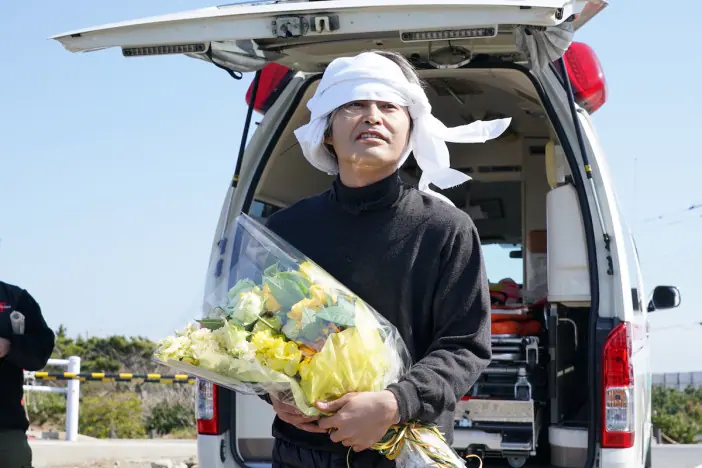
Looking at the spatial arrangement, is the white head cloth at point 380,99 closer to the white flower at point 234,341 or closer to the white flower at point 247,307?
the white flower at point 247,307

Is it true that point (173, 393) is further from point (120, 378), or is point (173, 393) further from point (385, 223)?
point (385, 223)

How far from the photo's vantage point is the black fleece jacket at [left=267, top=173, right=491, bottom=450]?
258 centimetres

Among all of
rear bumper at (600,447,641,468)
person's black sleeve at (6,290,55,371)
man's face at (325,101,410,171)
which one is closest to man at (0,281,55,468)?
person's black sleeve at (6,290,55,371)

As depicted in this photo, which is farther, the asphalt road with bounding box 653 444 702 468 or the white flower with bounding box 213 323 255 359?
the asphalt road with bounding box 653 444 702 468

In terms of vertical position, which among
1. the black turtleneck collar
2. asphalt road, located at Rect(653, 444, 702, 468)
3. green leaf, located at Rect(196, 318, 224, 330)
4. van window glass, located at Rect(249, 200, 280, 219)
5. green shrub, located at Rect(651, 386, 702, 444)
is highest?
van window glass, located at Rect(249, 200, 280, 219)

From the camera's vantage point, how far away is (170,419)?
50.9ft

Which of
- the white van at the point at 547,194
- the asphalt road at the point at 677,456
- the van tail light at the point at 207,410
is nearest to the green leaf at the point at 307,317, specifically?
the white van at the point at 547,194

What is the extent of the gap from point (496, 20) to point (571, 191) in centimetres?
132

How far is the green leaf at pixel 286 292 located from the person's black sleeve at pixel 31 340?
2741 millimetres

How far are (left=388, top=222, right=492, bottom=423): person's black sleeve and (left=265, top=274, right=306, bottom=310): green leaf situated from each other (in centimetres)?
31

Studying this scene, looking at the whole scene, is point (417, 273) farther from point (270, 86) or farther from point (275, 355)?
point (270, 86)

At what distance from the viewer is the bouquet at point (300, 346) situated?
7.64ft

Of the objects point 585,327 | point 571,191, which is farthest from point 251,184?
point 585,327

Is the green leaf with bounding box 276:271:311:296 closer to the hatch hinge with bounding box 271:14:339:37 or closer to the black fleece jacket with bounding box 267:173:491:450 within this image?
the black fleece jacket with bounding box 267:173:491:450
